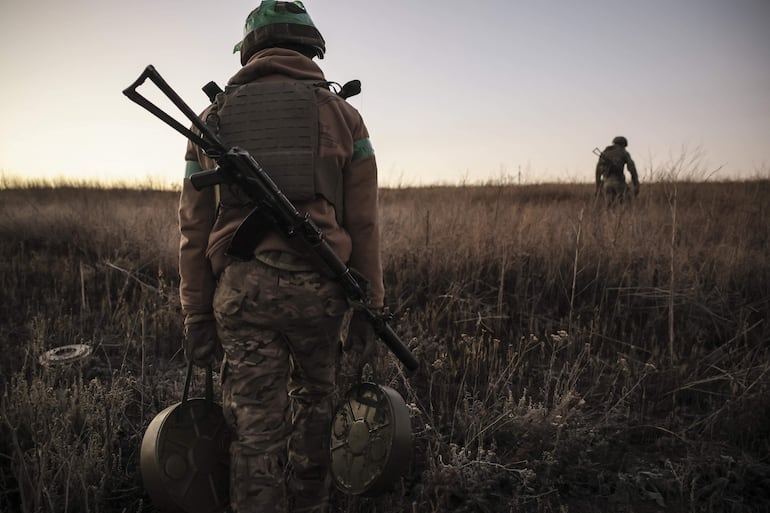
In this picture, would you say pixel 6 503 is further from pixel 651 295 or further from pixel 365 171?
pixel 651 295

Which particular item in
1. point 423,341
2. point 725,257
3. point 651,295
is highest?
point 725,257

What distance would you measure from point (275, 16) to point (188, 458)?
1.86m

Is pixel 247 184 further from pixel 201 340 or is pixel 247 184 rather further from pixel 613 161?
pixel 613 161

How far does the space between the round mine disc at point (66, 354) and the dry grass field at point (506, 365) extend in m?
0.07

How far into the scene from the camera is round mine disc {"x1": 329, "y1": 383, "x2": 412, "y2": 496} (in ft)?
5.68

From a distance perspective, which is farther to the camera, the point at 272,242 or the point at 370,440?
the point at 370,440

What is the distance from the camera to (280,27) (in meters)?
1.74

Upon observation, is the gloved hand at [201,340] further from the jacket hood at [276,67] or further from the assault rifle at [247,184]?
the jacket hood at [276,67]

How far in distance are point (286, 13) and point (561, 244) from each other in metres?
3.98

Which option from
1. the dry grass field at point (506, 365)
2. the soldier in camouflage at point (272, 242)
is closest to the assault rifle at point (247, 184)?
the soldier in camouflage at point (272, 242)

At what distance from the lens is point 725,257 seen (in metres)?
4.53

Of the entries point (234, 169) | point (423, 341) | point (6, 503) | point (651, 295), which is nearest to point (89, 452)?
point (6, 503)

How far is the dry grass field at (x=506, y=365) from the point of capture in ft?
7.21

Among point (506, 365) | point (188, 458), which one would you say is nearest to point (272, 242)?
point (188, 458)
